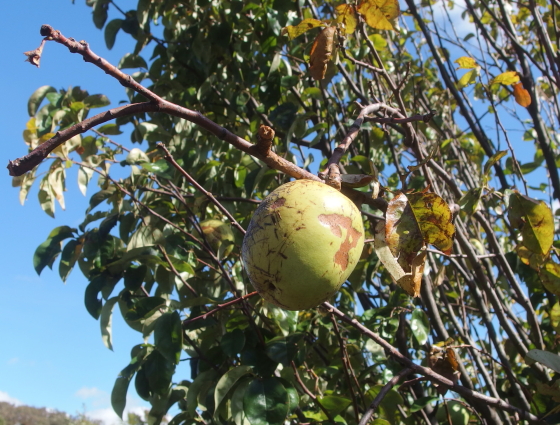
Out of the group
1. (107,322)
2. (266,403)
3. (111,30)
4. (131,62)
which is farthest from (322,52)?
(111,30)

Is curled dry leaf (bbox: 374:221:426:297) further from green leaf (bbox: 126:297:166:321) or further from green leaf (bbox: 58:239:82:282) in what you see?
green leaf (bbox: 58:239:82:282)

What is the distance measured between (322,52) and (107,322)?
58.3 inches

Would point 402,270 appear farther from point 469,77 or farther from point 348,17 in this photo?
point 469,77

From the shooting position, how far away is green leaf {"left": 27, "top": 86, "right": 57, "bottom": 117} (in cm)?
270

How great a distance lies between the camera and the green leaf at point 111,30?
3.17m

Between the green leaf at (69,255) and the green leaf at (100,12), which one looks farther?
the green leaf at (100,12)

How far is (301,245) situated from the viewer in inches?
39.3

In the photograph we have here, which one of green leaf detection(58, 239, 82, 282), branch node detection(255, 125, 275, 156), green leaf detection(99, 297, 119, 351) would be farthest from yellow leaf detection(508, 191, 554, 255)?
green leaf detection(58, 239, 82, 282)

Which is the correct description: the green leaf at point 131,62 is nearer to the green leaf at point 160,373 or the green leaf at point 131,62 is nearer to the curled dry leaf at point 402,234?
the green leaf at point 160,373

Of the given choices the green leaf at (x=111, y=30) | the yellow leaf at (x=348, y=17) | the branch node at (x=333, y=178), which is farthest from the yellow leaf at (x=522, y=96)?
the green leaf at (x=111, y=30)

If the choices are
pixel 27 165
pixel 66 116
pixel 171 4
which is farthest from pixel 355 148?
pixel 27 165

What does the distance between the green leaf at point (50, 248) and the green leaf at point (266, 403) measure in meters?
1.20

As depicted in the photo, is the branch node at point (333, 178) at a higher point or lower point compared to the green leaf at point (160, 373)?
higher

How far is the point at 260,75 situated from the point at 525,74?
152 cm
